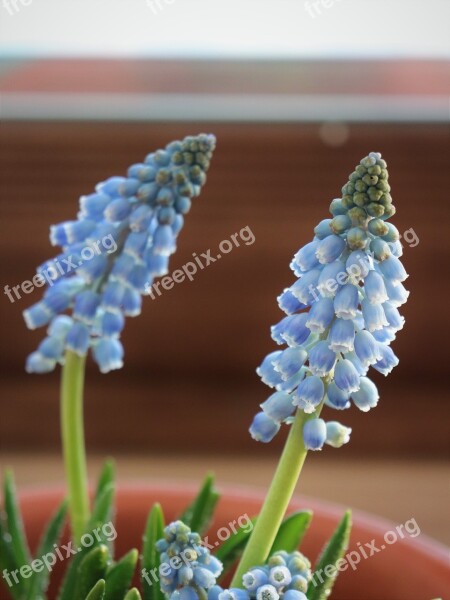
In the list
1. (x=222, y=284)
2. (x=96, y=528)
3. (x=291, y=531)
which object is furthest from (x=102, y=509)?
(x=222, y=284)

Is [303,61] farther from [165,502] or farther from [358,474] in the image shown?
[165,502]

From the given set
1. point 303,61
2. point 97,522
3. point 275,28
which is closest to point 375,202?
point 97,522

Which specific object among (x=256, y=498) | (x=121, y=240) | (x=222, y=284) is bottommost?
(x=256, y=498)

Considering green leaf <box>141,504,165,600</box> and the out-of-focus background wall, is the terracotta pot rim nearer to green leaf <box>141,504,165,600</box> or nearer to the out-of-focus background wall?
green leaf <box>141,504,165,600</box>

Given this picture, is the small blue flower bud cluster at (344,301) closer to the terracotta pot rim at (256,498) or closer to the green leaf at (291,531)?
the green leaf at (291,531)

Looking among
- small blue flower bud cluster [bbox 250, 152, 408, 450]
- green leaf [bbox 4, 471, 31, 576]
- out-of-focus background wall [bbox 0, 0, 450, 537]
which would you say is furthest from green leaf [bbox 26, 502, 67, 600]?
out-of-focus background wall [bbox 0, 0, 450, 537]

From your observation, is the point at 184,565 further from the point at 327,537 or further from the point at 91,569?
the point at 327,537

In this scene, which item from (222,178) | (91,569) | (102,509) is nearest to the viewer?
(91,569)

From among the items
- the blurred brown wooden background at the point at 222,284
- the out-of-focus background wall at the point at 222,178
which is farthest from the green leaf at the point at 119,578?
the blurred brown wooden background at the point at 222,284
